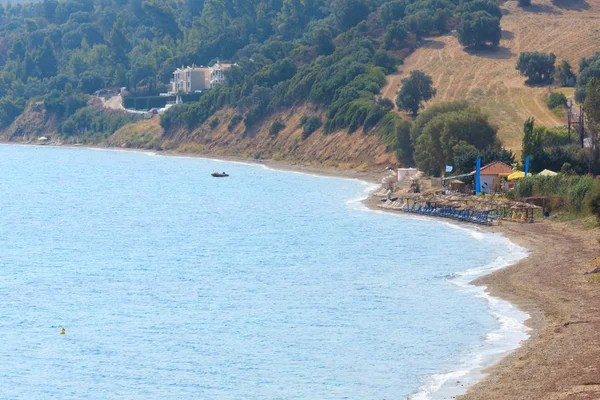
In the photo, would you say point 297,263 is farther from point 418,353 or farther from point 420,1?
point 420,1

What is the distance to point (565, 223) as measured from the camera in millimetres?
62438

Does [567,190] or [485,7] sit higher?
[485,7]

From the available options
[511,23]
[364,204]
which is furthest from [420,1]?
[364,204]

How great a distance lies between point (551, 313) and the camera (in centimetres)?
3791

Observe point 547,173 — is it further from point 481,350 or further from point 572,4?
point 572,4

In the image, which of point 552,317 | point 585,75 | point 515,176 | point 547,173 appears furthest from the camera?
point 585,75

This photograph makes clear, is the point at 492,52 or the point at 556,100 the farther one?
the point at 492,52

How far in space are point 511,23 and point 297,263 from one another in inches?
4185

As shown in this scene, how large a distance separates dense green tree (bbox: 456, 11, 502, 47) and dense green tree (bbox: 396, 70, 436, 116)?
2451 centimetres

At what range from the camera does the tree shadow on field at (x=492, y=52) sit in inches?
5655

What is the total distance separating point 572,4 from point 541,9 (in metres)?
5.33

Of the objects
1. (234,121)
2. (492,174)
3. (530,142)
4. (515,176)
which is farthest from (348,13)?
(515,176)

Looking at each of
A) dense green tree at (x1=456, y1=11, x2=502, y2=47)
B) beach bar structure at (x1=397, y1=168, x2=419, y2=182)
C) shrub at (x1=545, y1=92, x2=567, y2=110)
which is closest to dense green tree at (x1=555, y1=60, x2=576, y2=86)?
shrub at (x1=545, y1=92, x2=567, y2=110)

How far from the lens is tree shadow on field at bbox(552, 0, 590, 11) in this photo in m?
159
